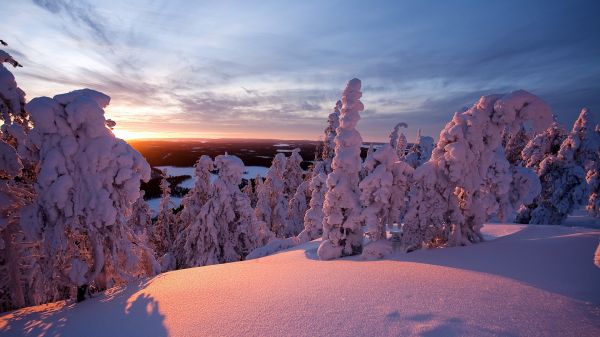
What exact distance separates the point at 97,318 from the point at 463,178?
38.1 feet

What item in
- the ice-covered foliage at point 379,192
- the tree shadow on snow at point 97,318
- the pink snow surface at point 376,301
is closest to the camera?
the pink snow surface at point 376,301

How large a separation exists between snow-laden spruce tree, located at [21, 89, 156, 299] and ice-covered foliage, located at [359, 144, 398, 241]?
8.54m

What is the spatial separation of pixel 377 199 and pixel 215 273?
6.81 m

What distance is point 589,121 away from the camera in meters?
18.6

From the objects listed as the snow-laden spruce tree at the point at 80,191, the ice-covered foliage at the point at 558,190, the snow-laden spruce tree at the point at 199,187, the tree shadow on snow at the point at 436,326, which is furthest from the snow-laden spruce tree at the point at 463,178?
the snow-laden spruce tree at the point at 199,187

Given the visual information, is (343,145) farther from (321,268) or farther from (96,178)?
(96,178)

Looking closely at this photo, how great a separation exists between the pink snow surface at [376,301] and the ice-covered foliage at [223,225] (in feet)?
33.5

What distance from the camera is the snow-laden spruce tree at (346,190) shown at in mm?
12609

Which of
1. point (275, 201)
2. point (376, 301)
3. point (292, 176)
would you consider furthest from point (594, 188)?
point (292, 176)

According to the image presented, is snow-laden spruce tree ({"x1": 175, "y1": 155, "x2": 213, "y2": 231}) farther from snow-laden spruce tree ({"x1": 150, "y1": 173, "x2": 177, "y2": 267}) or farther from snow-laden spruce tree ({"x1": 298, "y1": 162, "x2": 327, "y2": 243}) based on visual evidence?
snow-laden spruce tree ({"x1": 298, "y1": 162, "x2": 327, "y2": 243})

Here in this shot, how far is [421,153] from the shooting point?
107ft

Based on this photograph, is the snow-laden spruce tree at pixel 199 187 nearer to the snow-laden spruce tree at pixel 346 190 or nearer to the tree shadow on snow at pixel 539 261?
the snow-laden spruce tree at pixel 346 190

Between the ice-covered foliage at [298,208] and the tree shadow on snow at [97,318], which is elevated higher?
the tree shadow on snow at [97,318]

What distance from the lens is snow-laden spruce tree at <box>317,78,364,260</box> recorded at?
41.4 feet
